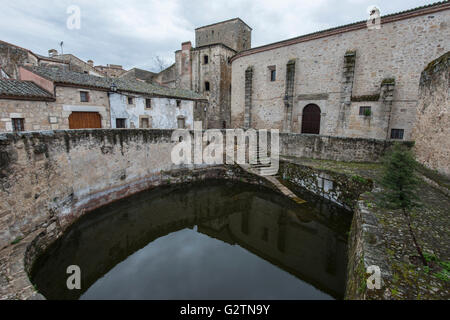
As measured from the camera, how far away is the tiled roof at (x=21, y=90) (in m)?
9.15

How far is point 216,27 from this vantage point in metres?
25.2

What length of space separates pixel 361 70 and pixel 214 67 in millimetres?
13846

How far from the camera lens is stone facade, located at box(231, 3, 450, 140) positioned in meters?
11.5

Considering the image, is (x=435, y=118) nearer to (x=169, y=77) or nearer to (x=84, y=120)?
(x=84, y=120)

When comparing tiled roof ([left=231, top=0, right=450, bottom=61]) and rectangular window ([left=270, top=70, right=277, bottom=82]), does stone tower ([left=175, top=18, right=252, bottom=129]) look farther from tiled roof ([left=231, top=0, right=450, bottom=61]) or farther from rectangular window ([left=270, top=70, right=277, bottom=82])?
rectangular window ([left=270, top=70, right=277, bottom=82])

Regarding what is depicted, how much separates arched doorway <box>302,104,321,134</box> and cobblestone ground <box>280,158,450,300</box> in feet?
31.8

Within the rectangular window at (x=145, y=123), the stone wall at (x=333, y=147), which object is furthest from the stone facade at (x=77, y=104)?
the stone wall at (x=333, y=147)

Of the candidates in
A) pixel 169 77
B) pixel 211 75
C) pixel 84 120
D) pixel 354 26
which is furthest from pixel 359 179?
pixel 169 77

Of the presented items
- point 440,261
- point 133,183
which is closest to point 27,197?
point 133,183

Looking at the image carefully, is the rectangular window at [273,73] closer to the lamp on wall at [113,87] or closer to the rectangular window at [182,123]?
the rectangular window at [182,123]

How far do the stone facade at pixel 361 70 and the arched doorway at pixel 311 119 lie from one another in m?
0.29

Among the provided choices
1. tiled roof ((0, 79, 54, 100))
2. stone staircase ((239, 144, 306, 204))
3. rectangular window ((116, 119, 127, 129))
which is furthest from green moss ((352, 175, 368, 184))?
tiled roof ((0, 79, 54, 100))

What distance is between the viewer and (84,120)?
40.7ft
